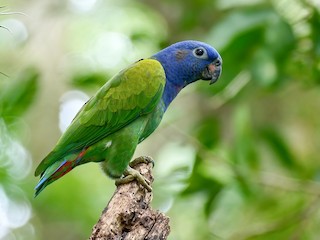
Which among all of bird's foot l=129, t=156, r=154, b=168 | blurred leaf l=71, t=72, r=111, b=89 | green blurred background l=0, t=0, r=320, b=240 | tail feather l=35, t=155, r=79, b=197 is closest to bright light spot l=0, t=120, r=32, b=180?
green blurred background l=0, t=0, r=320, b=240

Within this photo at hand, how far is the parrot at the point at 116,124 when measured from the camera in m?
4.15

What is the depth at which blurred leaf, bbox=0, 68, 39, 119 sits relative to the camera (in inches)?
223

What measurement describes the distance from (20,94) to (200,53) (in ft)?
5.69

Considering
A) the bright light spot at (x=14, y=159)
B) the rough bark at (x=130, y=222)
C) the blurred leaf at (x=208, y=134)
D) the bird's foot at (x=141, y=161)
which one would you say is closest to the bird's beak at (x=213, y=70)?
the bird's foot at (x=141, y=161)

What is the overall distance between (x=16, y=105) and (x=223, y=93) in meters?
1.80

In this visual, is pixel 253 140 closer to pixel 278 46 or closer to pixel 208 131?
pixel 208 131

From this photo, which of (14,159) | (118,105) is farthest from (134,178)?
(14,159)

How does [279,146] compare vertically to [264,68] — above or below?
below

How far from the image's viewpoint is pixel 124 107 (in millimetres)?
4355

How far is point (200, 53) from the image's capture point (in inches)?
185

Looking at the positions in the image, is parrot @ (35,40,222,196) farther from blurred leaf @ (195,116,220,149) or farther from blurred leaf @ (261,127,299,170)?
blurred leaf @ (261,127,299,170)

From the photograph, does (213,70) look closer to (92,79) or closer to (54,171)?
(54,171)

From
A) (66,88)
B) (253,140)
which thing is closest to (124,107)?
(253,140)

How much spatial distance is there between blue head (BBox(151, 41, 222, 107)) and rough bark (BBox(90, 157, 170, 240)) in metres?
1.12
